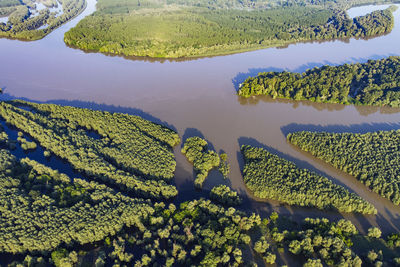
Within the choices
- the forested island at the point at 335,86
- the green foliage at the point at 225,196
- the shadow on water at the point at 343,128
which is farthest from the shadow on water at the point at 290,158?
the forested island at the point at 335,86

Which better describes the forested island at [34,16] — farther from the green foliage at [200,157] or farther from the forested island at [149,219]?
the green foliage at [200,157]

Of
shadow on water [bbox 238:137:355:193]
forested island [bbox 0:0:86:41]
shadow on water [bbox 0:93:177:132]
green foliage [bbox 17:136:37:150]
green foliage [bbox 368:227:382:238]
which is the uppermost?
forested island [bbox 0:0:86:41]

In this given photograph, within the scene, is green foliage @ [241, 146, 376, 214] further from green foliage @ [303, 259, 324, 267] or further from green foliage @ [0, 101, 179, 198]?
green foliage @ [0, 101, 179, 198]

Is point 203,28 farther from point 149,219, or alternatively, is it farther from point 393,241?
point 393,241

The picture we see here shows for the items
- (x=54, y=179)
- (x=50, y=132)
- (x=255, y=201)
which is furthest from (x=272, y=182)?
(x=50, y=132)

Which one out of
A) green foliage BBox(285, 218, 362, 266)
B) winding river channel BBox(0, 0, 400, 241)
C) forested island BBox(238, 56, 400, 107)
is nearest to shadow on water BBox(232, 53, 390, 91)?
winding river channel BBox(0, 0, 400, 241)

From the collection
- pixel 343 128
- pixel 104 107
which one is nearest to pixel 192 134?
pixel 104 107

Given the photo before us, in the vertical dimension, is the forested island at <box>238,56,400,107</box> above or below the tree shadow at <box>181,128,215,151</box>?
above
